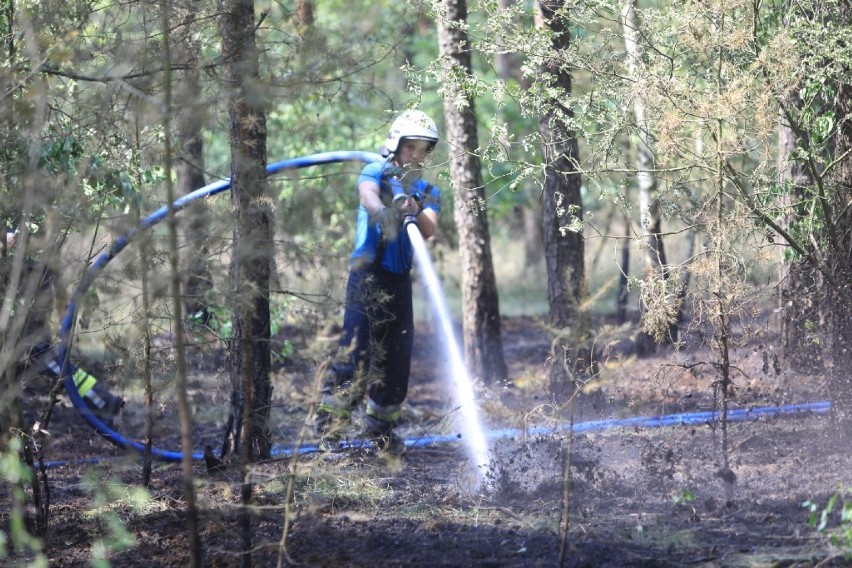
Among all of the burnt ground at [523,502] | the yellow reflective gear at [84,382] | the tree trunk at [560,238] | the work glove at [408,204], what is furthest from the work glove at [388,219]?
the yellow reflective gear at [84,382]

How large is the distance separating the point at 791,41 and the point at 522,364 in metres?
6.62

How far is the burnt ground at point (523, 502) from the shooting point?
14.8 feet

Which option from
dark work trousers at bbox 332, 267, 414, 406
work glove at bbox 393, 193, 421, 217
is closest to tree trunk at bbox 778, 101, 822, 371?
work glove at bbox 393, 193, 421, 217

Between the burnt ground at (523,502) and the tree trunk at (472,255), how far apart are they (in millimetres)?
2625

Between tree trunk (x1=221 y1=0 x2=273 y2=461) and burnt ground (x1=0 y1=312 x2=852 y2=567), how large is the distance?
22cm

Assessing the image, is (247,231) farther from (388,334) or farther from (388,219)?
(388,334)

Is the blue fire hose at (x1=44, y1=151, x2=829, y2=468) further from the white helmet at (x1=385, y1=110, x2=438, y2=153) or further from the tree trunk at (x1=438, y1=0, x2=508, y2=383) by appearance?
the tree trunk at (x1=438, y1=0, x2=508, y2=383)

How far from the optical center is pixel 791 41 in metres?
5.51

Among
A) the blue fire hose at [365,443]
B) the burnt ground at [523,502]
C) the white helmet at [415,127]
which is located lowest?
the burnt ground at [523,502]

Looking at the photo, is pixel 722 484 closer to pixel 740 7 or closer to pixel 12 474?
pixel 740 7

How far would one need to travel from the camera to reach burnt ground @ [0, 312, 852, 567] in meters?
4.50

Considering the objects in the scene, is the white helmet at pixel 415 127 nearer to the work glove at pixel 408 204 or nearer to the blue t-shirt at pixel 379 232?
the blue t-shirt at pixel 379 232

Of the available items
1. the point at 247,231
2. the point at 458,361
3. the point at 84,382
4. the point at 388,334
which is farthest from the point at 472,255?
the point at 247,231

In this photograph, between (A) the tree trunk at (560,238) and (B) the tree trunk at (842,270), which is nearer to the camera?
(B) the tree trunk at (842,270)
